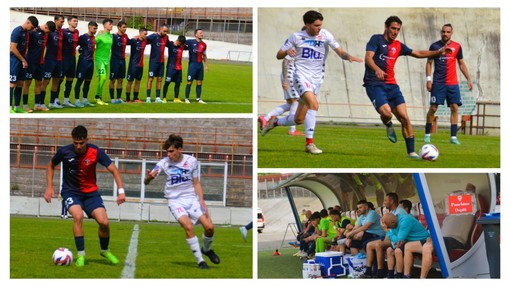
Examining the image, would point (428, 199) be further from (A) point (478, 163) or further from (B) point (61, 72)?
(B) point (61, 72)

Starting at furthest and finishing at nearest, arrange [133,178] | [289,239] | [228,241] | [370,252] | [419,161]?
1. [289,239]
2. [133,178]
3. [228,241]
4. [419,161]
5. [370,252]

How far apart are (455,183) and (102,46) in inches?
311

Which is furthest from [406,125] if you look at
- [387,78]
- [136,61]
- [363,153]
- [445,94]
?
[136,61]

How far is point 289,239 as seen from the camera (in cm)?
2109

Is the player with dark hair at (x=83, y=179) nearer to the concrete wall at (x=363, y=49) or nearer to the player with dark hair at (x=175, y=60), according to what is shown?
the player with dark hair at (x=175, y=60)

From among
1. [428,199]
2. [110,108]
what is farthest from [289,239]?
[428,199]

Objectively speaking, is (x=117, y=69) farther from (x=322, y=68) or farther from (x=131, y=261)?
(x=131, y=261)

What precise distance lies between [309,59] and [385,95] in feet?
4.36

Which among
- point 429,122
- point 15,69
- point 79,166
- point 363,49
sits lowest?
point 79,166

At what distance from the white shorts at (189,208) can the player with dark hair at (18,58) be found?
441 centimetres

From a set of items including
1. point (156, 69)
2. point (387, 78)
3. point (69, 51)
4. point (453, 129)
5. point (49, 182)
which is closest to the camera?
point (49, 182)

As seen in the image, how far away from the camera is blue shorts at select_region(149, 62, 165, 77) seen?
63.0ft

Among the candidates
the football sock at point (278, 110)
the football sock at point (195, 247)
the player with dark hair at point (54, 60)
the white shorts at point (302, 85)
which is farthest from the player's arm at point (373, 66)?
the player with dark hair at point (54, 60)

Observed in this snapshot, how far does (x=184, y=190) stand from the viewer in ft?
→ 42.7
